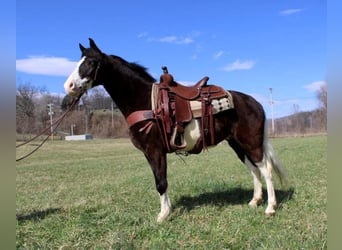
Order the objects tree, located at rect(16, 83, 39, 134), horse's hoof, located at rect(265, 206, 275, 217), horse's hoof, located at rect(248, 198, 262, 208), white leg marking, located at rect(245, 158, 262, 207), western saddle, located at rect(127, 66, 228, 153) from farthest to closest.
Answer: white leg marking, located at rect(245, 158, 262, 207) < horse's hoof, located at rect(248, 198, 262, 208) < western saddle, located at rect(127, 66, 228, 153) < horse's hoof, located at rect(265, 206, 275, 217) < tree, located at rect(16, 83, 39, 134)

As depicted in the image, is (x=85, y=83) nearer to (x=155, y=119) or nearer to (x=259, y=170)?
(x=155, y=119)

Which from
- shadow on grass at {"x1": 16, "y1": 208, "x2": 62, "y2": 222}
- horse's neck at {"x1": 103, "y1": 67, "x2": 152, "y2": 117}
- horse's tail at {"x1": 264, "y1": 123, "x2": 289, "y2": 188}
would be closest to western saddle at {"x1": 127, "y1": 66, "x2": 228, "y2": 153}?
horse's neck at {"x1": 103, "y1": 67, "x2": 152, "y2": 117}

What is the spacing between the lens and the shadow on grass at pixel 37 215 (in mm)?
4862

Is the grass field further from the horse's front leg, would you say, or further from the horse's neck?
the horse's neck

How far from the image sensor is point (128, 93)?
16.1 ft

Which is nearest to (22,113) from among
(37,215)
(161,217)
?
(37,215)

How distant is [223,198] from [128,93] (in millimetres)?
2530

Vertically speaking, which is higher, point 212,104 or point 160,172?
point 212,104

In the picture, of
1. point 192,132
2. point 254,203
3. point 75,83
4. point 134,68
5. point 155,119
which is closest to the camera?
point 75,83

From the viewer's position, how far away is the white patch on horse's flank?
4.86 m

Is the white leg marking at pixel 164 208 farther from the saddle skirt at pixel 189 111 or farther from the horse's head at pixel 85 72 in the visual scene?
the horse's head at pixel 85 72

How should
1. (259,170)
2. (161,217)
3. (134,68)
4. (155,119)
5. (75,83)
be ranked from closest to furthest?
(75,83), (161,217), (155,119), (134,68), (259,170)
